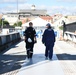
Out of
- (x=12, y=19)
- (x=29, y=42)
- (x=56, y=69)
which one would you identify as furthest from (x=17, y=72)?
(x=12, y=19)

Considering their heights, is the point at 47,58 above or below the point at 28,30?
below

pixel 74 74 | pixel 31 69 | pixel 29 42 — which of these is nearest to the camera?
pixel 74 74

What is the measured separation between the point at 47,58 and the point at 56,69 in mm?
4230

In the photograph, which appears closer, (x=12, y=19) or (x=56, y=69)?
(x=56, y=69)

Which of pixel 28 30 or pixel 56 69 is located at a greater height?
pixel 28 30

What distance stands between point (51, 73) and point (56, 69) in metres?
1.25

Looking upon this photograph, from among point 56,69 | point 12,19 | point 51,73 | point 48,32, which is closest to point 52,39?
point 48,32

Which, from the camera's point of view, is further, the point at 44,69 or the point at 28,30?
the point at 28,30

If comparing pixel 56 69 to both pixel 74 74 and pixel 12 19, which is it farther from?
pixel 12 19

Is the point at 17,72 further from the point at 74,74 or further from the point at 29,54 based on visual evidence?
the point at 29,54

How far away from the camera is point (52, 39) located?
17078 millimetres

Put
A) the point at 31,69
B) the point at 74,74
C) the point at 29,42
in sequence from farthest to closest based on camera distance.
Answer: the point at 29,42, the point at 31,69, the point at 74,74

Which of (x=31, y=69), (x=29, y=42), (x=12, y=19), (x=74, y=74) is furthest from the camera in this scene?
(x=12, y=19)

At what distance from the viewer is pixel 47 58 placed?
17641 millimetres
